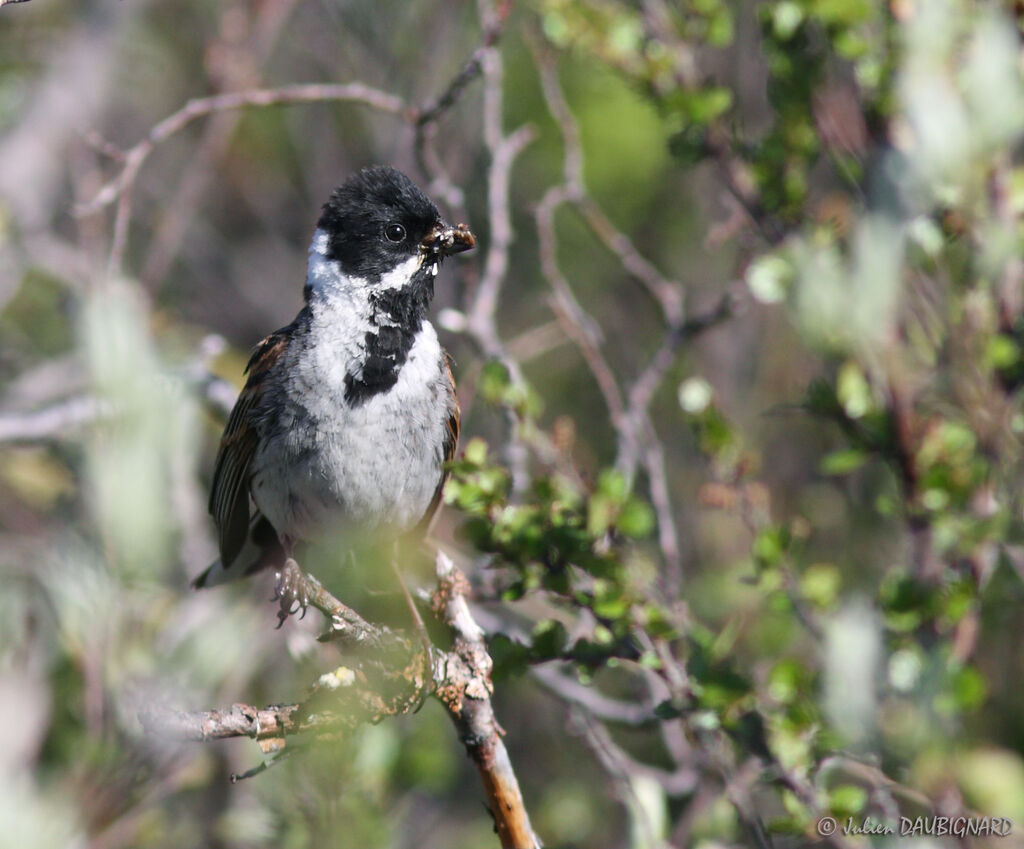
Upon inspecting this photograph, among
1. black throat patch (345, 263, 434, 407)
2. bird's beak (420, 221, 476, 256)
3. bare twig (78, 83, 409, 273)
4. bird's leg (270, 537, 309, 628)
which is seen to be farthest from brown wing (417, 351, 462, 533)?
bare twig (78, 83, 409, 273)

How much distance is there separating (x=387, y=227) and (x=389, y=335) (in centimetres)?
38

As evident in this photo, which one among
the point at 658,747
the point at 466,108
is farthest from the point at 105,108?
the point at 658,747

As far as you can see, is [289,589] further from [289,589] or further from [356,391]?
[356,391]

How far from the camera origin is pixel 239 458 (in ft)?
13.2

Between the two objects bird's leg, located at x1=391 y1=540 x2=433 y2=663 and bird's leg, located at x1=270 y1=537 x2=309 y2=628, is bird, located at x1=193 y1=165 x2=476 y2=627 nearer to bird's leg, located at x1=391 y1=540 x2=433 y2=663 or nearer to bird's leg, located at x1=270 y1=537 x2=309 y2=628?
bird's leg, located at x1=270 y1=537 x2=309 y2=628

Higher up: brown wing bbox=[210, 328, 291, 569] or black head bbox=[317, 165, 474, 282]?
black head bbox=[317, 165, 474, 282]

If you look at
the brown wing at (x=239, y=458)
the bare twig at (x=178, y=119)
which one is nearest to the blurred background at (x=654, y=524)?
the bare twig at (x=178, y=119)

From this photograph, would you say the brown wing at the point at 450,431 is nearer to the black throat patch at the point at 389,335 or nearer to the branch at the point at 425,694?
the black throat patch at the point at 389,335

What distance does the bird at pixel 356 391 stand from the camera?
376 cm

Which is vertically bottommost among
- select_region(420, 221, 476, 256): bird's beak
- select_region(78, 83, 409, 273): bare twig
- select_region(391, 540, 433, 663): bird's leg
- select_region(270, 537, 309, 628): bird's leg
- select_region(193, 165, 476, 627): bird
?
select_region(270, 537, 309, 628): bird's leg

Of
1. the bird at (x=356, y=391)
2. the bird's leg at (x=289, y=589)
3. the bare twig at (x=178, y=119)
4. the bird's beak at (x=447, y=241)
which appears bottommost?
the bird's leg at (x=289, y=589)

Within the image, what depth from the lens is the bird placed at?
3.76 meters

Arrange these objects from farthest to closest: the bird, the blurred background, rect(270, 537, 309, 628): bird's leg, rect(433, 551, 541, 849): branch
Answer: the bird
rect(270, 537, 309, 628): bird's leg
the blurred background
rect(433, 551, 541, 849): branch

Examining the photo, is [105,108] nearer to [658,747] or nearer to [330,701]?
[658,747]
